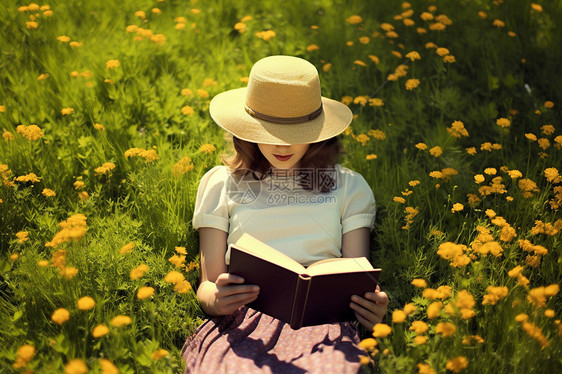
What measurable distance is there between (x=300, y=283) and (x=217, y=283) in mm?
403

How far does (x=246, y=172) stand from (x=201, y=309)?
70cm

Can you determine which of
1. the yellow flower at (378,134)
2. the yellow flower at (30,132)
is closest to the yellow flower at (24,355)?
the yellow flower at (30,132)

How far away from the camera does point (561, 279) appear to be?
258 centimetres

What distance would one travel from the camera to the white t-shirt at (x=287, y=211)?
2.50 metres

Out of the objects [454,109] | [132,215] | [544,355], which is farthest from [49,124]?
[544,355]

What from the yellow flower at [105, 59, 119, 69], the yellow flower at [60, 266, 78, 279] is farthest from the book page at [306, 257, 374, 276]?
the yellow flower at [105, 59, 119, 69]

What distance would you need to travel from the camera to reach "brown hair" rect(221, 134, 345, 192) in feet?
8.50

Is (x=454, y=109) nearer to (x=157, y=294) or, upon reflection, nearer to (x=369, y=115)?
(x=369, y=115)

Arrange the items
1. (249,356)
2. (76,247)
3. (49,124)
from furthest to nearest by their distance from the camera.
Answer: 1. (49,124)
2. (76,247)
3. (249,356)

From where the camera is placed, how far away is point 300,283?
79.2 inches

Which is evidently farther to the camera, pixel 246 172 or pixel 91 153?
pixel 91 153

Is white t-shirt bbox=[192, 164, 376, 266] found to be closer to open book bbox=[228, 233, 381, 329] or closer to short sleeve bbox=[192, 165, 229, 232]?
short sleeve bbox=[192, 165, 229, 232]

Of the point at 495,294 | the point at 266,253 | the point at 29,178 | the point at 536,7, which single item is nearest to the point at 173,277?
the point at 266,253

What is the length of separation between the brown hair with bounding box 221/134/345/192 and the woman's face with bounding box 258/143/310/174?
0.10 m
